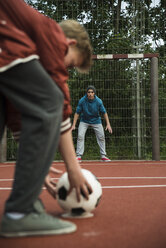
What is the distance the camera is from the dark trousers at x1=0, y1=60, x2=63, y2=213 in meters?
2.10

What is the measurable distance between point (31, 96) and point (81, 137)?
6740mm

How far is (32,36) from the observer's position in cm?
221

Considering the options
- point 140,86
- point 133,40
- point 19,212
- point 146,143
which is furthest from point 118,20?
point 19,212

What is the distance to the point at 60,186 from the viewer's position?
2850 mm

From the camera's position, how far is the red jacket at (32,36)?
2.11 metres

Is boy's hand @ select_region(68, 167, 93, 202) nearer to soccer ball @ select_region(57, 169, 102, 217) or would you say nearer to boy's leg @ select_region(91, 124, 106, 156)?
soccer ball @ select_region(57, 169, 102, 217)

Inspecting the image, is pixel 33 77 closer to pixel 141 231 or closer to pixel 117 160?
pixel 141 231

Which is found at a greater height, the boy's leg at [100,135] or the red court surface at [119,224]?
the boy's leg at [100,135]

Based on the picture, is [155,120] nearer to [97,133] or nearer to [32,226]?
[97,133]

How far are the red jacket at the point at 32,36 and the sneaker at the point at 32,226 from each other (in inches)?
30.1

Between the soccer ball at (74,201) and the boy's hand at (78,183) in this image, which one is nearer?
the boy's hand at (78,183)

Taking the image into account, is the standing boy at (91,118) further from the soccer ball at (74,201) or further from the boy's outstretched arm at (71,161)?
the boy's outstretched arm at (71,161)

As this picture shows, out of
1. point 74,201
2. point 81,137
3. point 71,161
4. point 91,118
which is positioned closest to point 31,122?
point 71,161

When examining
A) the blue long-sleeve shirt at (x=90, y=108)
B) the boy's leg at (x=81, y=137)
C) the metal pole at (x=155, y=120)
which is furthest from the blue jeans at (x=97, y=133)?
the metal pole at (x=155, y=120)
